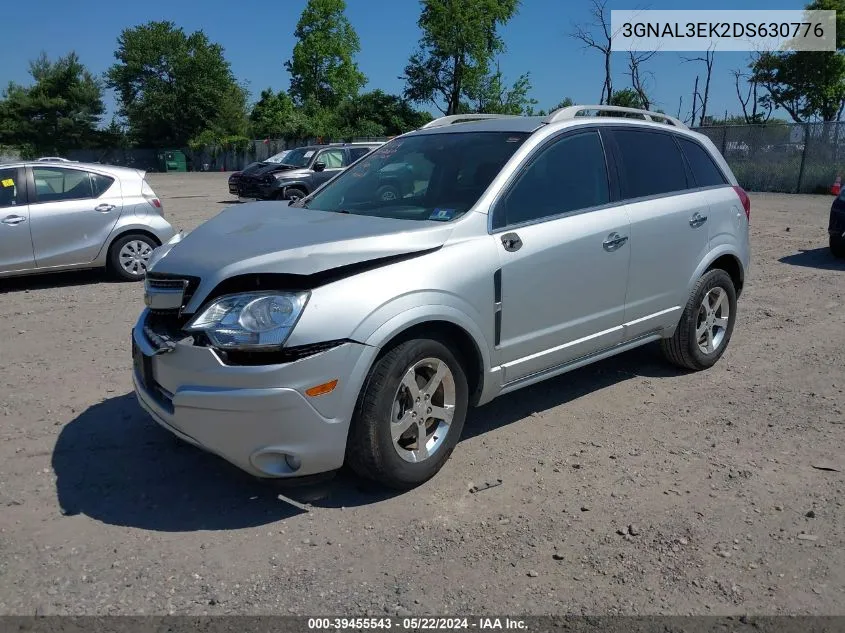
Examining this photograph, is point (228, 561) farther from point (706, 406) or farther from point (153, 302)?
point (706, 406)

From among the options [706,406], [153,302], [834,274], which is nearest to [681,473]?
[706,406]

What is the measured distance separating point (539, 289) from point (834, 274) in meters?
7.20

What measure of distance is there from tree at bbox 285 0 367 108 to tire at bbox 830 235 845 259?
58.7 meters

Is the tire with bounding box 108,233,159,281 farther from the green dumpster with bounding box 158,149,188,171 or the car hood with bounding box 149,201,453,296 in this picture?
the green dumpster with bounding box 158,149,188,171

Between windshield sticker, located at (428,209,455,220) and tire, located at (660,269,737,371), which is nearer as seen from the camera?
windshield sticker, located at (428,209,455,220)

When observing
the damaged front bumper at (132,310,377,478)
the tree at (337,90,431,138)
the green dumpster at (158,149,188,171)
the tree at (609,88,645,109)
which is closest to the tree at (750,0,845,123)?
the tree at (609,88,645,109)

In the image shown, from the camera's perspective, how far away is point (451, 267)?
12.4 ft

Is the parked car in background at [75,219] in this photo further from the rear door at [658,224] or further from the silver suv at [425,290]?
the rear door at [658,224]

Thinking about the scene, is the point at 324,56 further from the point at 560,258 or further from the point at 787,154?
the point at 560,258

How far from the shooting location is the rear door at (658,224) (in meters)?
4.87

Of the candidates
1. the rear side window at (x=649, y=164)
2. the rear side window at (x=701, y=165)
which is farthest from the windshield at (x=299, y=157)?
the rear side window at (x=649, y=164)

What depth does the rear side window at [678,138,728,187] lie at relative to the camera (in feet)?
18.2

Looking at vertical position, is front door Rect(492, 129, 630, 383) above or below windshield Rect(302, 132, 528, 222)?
below

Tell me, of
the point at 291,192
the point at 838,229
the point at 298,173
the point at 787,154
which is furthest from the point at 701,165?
the point at 787,154
